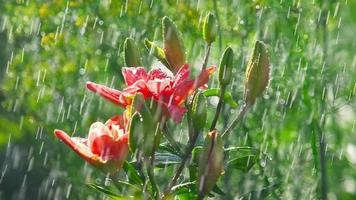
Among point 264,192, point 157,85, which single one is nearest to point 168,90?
point 157,85

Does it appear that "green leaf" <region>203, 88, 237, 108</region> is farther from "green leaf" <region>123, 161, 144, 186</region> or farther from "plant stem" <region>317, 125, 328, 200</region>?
"plant stem" <region>317, 125, 328, 200</region>

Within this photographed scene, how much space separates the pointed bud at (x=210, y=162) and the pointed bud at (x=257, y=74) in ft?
0.53

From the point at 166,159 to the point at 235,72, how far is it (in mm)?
1980

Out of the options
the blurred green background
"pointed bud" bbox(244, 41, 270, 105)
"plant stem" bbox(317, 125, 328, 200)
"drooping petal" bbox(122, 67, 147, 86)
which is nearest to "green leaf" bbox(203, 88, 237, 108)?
"pointed bud" bbox(244, 41, 270, 105)

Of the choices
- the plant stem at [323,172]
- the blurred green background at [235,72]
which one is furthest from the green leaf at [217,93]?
the plant stem at [323,172]

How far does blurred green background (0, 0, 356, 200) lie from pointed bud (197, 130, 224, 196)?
0.46 meters

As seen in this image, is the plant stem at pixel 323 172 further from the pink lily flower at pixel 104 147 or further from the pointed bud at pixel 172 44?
the pink lily flower at pixel 104 147

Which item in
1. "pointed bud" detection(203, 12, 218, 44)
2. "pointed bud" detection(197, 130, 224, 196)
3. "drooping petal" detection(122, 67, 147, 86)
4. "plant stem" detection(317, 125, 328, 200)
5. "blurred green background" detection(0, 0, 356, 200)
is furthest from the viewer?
"blurred green background" detection(0, 0, 356, 200)

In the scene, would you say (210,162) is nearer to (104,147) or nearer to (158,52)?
(104,147)

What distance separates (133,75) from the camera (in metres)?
1.35

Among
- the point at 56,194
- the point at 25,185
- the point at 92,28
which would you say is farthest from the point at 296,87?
the point at 25,185

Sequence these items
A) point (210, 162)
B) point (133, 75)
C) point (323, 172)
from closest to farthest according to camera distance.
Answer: point (210, 162) < point (133, 75) < point (323, 172)

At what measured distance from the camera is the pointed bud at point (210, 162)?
48.7 inches

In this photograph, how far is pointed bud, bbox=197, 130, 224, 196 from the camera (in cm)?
124
